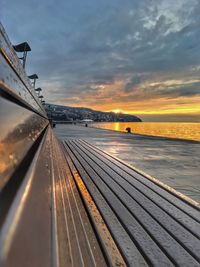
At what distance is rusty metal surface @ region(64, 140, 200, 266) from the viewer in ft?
5.50

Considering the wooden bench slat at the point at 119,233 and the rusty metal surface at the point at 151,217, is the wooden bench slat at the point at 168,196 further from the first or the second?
the wooden bench slat at the point at 119,233

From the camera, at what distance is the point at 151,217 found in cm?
228

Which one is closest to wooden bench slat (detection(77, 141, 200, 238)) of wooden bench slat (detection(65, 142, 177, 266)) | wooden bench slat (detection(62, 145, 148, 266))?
wooden bench slat (detection(65, 142, 177, 266))

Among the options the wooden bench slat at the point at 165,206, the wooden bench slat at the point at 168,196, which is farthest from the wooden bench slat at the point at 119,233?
the wooden bench slat at the point at 168,196

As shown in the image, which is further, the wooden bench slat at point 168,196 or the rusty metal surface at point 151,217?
the wooden bench slat at point 168,196

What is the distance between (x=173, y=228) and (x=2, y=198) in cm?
187

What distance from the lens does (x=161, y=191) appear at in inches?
125

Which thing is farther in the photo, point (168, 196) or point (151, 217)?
point (168, 196)

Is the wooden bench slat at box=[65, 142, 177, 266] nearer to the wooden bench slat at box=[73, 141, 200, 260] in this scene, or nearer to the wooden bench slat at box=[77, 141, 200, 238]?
the wooden bench slat at box=[73, 141, 200, 260]

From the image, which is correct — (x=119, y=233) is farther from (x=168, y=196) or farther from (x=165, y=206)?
(x=168, y=196)

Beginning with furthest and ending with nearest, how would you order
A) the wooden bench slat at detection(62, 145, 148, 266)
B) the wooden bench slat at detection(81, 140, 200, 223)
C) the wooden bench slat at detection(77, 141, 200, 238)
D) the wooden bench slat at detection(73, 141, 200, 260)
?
the wooden bench slat at detection(81, 140, 200, 223) → the wooden bench slat at detection(77, 141, 200, 238) → the wooden bench slat at detection(73, 141, 200, 260) → the wooden bench slat at detection(62, 145, 148, 266)

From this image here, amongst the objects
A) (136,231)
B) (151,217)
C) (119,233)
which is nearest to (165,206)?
(151,217)

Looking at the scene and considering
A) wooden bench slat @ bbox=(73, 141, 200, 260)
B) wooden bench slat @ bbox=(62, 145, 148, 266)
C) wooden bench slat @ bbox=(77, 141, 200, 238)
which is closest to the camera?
wooden bench slat @ bbox=(62, 145, 148, 266)

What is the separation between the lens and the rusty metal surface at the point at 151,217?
1.68 metres
